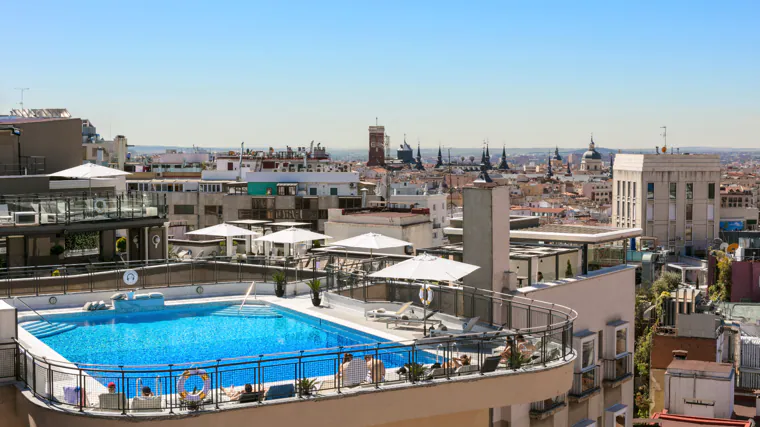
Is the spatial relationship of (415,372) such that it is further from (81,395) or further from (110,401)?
(81,395)

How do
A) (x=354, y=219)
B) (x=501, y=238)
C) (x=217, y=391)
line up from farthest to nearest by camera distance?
(x=354, y=219), (x=501, y=238), (x=217, y=391)

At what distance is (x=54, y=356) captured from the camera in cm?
1386

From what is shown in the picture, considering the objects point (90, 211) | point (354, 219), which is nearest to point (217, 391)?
point (90, 211)

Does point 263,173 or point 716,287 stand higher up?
point 263,173

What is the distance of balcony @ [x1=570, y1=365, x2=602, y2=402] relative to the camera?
16422 millimetres

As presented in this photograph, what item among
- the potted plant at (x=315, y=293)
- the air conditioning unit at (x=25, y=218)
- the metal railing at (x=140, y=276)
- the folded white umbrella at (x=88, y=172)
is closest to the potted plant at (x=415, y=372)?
the potted plant at (x=315, y=293)

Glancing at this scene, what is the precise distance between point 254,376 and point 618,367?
31.2 ft

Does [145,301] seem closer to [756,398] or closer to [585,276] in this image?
[585,276]

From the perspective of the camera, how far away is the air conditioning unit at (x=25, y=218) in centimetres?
2538

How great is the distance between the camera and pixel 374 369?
12.0 m

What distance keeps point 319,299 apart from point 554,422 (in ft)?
17.6

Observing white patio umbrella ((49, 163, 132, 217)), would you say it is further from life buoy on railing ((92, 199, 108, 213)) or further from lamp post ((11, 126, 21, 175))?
lamp post ((11, 126, 21, 175))

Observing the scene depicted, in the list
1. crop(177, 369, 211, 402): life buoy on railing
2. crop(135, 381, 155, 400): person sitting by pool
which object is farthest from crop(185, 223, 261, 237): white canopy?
crop(177, 369, 211, 402): life buoy on railing

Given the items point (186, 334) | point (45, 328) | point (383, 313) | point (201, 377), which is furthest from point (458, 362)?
point (45, 328)
